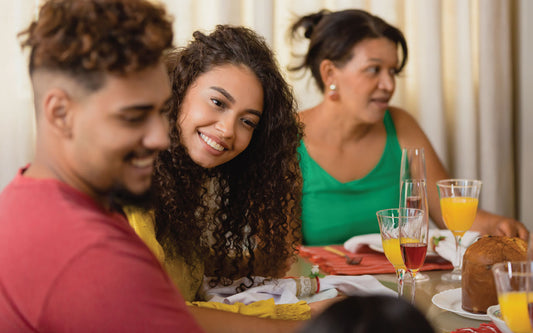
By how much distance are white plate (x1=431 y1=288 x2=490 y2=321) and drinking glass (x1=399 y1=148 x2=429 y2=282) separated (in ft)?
0.55

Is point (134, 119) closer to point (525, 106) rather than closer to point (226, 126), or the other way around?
point (226, 126)

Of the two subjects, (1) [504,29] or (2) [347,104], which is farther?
(1) [504,29]

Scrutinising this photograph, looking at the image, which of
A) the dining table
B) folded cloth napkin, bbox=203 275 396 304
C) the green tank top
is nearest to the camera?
the dining table

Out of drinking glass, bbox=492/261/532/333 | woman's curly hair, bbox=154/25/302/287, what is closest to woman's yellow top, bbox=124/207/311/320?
woman's curly hair, bbox=154/25/302/287

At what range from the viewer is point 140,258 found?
75 cm

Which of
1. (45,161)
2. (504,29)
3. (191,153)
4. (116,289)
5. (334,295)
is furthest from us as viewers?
(504,29)

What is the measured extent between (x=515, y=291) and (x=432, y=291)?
53 cm

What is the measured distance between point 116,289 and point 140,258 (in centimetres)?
5

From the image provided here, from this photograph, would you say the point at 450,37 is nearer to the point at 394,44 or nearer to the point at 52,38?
the point at 394,44

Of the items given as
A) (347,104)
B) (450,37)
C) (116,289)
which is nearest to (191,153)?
(116,289)

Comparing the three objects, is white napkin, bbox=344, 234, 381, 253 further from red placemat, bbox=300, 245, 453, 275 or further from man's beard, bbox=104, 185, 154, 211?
man's beard, bbox=104, 185, 154, 211

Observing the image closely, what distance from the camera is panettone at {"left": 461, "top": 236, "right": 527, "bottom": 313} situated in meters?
1.27

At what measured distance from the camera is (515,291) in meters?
0.97

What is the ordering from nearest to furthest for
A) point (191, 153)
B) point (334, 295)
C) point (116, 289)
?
point (116, 289) < point (334, 295) < point (191, 153)
